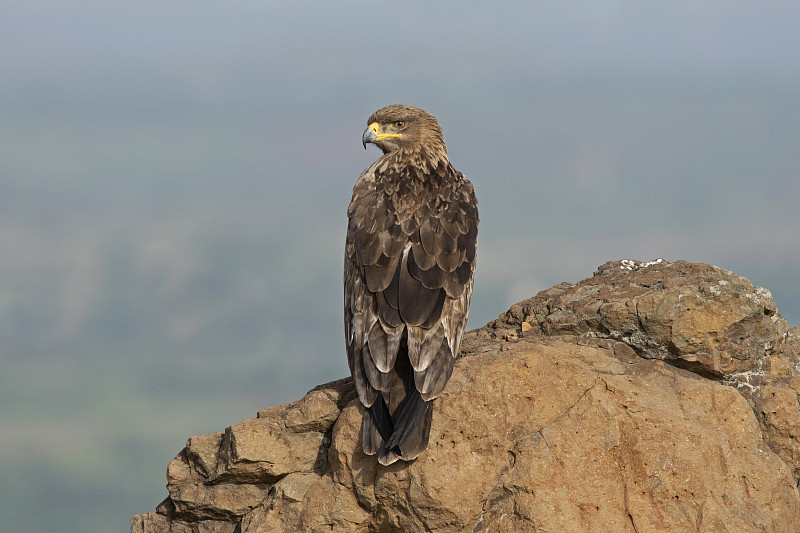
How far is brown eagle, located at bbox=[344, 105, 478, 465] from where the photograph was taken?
7609 millimetres

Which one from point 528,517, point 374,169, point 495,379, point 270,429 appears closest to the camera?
point 528,517

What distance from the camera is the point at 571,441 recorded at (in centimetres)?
766

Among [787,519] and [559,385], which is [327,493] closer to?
[559,385]

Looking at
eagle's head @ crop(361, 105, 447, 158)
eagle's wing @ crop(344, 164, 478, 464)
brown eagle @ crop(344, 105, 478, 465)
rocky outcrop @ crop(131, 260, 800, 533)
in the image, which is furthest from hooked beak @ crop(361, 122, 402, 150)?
rocky outcrop @ crop(131, 260, 800, 533)

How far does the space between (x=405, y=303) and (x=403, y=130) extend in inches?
109

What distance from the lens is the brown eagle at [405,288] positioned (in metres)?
7.61

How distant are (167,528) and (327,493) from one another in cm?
218

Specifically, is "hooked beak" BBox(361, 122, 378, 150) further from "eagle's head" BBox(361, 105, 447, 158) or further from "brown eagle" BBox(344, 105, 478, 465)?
"brown eagle" BBox(344, 105, 478, 465)

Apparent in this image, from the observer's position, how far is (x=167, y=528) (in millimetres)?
9023

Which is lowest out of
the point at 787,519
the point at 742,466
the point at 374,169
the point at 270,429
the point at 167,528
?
the point at 787,519

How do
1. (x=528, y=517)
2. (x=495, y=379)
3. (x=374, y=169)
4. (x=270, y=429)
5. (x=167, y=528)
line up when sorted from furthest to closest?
(x=374, y=169) → (x=167, y=528) → (x=270, y=429) → (x=495, y=379) → (x=528, y=517)

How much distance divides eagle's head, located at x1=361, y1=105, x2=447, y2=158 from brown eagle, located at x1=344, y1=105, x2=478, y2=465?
0.26 m

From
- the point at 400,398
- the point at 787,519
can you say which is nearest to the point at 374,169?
the point at 400,398

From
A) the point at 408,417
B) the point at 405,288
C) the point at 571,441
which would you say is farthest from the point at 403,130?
the point at 571,441
